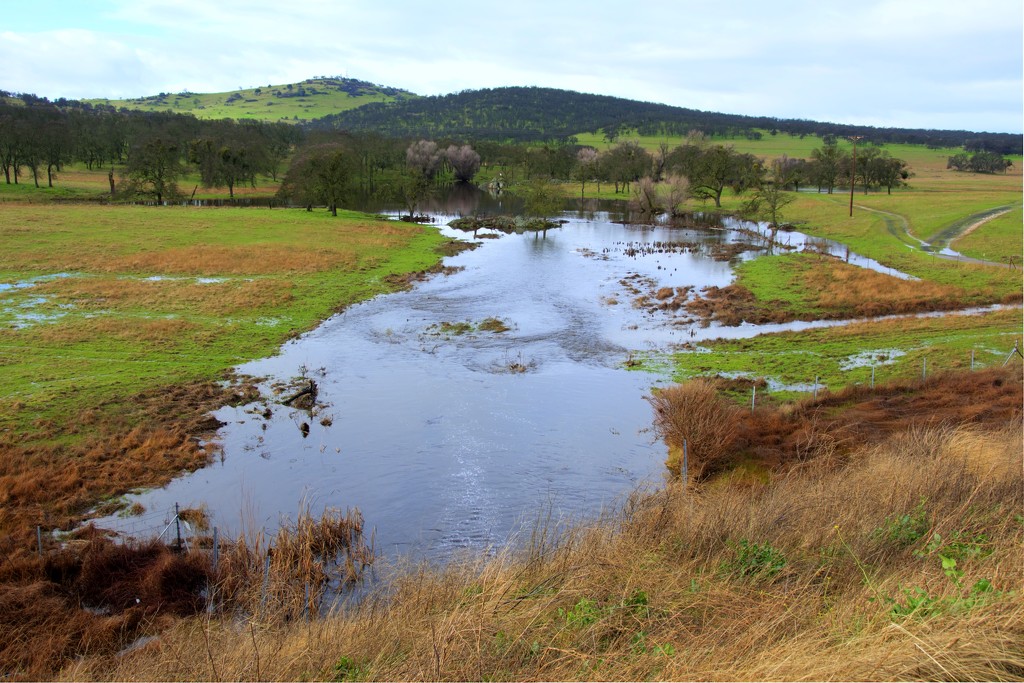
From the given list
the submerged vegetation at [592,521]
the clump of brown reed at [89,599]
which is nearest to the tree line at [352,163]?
the submerged vegetation at [592,521]

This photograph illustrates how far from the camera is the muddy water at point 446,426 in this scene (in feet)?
53.1

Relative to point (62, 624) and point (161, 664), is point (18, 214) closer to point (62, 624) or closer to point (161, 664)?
point (62, 624)

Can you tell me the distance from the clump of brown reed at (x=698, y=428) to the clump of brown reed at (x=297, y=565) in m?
7.89

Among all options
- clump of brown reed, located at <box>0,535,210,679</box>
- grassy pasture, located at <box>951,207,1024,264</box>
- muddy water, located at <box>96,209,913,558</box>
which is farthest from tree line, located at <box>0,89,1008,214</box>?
clump of brown reed, located at <box>0,535,210,679</box>

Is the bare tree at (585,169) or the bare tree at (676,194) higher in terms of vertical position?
the bare tree at (585,169)

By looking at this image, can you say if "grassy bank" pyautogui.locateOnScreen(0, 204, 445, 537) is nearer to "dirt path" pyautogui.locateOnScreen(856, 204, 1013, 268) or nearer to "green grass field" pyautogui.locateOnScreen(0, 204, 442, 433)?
"green grass field" pyautogui.locateOnScreen(0, 204, 442, 433)

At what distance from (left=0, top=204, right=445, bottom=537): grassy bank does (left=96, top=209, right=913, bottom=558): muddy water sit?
1.53 m

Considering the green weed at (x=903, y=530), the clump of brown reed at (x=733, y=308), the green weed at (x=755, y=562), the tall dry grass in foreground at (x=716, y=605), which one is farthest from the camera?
the clump of brown reed at (x=733, y=308)

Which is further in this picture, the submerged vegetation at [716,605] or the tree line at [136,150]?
the tree line at [136,150]

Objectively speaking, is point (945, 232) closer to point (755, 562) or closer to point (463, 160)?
point (755, 562)

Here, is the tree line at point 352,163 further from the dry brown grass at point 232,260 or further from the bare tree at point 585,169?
the dry brown grass at point 232,260

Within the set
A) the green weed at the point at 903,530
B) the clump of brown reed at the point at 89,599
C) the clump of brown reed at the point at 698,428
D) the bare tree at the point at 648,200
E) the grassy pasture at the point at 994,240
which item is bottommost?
the clump of brown reed at the point at 89,599

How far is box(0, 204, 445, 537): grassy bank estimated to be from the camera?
1786 cm

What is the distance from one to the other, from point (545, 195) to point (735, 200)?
37.5 metres
